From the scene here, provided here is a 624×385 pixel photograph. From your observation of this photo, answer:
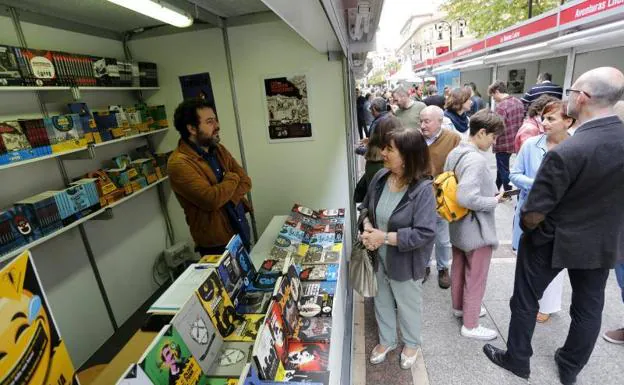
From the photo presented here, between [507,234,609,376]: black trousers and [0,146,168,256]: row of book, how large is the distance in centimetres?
302

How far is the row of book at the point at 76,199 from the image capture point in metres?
2.01

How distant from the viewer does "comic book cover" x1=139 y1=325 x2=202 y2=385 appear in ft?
3.04

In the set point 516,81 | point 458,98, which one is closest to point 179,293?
point 458,98

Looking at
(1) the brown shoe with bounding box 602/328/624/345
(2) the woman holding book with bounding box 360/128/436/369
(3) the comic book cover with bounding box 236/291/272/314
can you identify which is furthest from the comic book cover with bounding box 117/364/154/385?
(1) the brown shoe with bounding box 602/328/624/345

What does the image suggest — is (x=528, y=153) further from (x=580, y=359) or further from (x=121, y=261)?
(x=121, y=261)

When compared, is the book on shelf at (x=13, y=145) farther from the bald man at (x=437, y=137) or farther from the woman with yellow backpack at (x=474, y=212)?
the bald man at (x=437, y=137)

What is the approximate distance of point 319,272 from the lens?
194 cm

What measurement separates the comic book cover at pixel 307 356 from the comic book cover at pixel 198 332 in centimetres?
30

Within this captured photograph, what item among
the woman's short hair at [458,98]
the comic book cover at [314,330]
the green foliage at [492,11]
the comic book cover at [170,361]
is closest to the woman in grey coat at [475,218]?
the comic book cover at [314,330]

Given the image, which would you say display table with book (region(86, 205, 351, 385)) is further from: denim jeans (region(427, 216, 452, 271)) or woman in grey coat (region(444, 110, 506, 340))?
denim jeans (region(427, 216, 452, 271))

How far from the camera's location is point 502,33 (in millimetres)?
7836

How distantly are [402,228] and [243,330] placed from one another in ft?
A: 3.25

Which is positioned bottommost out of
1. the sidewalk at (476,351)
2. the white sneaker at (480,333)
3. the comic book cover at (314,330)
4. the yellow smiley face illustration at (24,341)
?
the sidewalk at (476,351)

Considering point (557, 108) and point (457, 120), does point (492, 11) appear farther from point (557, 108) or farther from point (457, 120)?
point (557, 108)
